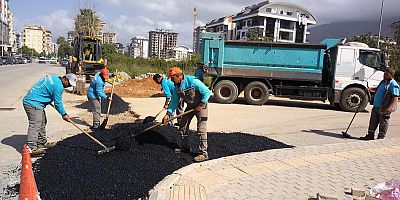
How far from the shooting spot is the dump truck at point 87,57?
19.8 meters

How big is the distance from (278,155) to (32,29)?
159 m

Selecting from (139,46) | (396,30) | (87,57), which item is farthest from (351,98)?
(139,46)

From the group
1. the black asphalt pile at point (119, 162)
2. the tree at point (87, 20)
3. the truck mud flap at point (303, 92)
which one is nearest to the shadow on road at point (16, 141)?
the black asphalt pile at point (119, 162)

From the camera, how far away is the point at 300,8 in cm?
6600

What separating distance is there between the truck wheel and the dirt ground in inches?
175

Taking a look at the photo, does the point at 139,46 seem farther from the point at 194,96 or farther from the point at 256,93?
the point at 194,96

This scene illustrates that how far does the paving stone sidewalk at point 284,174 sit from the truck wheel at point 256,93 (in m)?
6.59

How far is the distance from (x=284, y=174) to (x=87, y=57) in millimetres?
18745

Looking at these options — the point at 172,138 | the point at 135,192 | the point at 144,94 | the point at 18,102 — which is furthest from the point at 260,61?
the point at 135,192

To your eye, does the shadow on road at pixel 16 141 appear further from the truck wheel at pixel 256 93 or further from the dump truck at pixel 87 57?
the dump truck at pixel 87 57

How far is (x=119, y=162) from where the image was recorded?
182 inches

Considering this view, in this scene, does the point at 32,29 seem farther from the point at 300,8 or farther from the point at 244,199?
the point at 244,199

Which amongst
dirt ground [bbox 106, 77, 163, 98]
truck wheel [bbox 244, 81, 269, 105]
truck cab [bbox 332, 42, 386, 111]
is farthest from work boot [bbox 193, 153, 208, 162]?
dirt ground [bbox 106, 77, 163, 98]

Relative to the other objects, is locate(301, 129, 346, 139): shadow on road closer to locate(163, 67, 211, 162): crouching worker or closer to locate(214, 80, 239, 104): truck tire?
locate(163, 67, 211, 162): crouching worker
